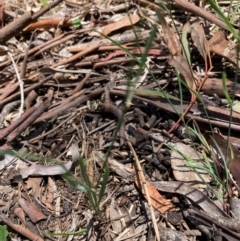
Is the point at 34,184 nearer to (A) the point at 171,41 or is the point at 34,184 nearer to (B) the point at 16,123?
(B) the point at 16,123

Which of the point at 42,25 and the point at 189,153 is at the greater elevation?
the point at 42,25

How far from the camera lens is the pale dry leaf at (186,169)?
1.58 metres

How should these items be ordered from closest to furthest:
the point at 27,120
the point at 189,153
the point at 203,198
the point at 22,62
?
the point at 203,198 < the point at 189,153 < the point at 27,120 < the point at 22,62

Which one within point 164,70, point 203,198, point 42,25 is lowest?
point 203,198

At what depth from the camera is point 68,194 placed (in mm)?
1643

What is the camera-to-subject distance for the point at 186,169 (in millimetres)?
1608

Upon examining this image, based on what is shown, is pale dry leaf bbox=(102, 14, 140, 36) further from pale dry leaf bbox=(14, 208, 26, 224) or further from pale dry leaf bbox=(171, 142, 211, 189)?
pale dry leaf bbox=(14, 208, 26, 224)

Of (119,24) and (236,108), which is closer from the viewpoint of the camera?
(236,108)

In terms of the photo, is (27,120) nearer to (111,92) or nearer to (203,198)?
(111,92)

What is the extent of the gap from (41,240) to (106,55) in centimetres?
83

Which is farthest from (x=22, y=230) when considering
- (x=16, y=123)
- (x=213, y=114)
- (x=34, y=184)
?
(x=213, y=114)

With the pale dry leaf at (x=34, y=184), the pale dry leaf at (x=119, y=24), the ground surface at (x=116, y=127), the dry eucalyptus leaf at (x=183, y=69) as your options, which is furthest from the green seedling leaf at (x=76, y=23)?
the pale dry leaf at (x=34, y=184)

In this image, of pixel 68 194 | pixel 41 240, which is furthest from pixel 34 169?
pixel 41 240

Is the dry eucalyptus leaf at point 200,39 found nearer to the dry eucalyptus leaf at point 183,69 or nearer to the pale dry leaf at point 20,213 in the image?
the dry eucalyptus leaf at point 183,69
